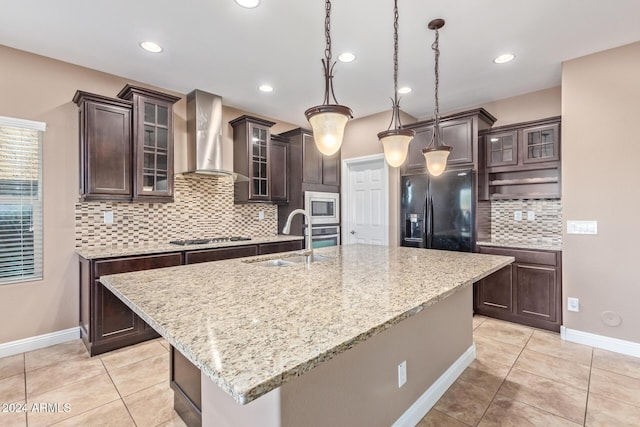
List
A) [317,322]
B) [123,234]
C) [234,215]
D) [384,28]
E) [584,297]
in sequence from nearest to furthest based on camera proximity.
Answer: [317,322]
[384,28]
[584,297]
[123,234]
[234,215]

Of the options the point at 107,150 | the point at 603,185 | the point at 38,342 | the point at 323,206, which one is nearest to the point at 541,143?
the point at 603,185

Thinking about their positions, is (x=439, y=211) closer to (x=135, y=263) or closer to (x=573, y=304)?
(x=573, y=304)

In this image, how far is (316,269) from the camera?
6.31 feet

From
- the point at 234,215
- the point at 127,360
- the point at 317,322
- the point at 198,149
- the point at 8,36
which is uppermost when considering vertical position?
the point at 8,36

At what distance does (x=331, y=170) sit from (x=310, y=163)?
465 mm

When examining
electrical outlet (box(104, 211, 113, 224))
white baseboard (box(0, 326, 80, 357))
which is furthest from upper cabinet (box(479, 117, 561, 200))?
white baseboard (box(0, 326, 80, 357))

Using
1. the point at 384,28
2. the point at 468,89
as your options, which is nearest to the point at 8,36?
the point at 384,28

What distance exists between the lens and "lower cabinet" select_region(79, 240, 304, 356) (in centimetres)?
266

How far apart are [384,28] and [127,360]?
3443 mm

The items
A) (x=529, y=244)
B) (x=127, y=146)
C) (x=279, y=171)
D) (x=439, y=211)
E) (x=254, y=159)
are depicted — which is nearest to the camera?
(x=127, y=146)

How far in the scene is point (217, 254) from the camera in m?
3.36

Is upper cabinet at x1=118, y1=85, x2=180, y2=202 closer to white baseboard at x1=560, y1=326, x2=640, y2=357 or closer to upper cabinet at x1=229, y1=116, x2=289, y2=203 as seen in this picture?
upper cabinet at x1=229, y1=116, x2=289, y2=203

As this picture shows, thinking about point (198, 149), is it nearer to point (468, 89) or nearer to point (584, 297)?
point (468, 89)

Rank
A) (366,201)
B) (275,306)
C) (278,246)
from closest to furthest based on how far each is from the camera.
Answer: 1. (275,306)
2. (278,246)
3. (366,201)
